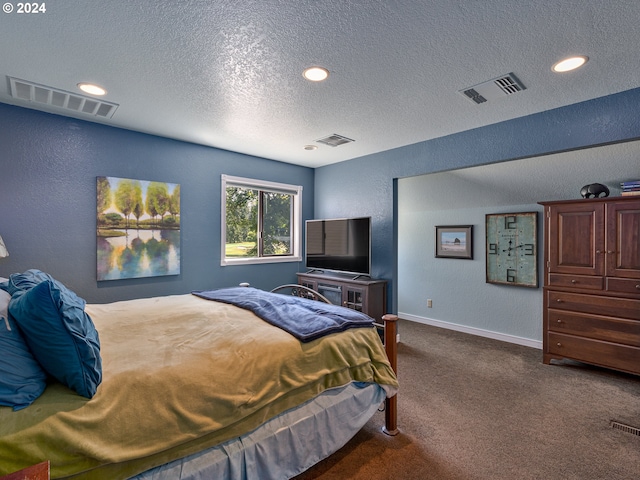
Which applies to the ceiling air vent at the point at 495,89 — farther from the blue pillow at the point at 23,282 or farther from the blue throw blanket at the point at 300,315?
the blue pillow at the point at 23,282

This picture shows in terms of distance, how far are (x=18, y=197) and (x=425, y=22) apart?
11.7 ft

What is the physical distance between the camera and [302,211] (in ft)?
16.8

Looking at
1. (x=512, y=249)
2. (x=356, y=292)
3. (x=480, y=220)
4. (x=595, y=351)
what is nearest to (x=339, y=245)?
(x=356, y=292)

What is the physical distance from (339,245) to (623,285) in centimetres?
299

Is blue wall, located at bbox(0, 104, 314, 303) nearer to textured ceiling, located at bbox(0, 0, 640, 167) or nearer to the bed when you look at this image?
textured ceiling, located at bbox(0, 0, 640, 167)

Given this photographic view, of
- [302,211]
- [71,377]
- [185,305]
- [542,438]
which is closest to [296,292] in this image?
[302,211]

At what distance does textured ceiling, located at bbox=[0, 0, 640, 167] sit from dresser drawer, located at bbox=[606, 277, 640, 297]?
1.70 metres

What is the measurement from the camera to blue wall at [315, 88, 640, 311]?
103 inches

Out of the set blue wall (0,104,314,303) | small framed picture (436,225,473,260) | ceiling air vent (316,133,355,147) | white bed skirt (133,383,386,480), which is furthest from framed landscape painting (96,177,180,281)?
small framed picture (436,225,473,260)

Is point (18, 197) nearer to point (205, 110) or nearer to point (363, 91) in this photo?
point (205, 110)

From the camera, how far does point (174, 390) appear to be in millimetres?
1353

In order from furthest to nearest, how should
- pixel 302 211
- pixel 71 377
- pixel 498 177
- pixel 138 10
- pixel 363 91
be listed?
pixel 302 211
pixel 498 177
pixel 363 91
pixel 138 10
pixel 71 377

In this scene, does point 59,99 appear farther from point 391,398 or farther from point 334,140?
point 391,398

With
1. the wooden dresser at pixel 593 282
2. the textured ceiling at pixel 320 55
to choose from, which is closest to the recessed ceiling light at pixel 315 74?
the textured ceiling at pixel 320 55
